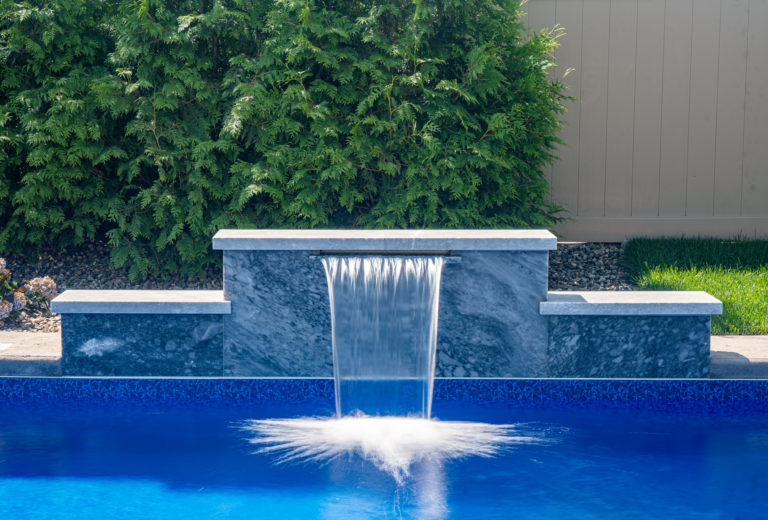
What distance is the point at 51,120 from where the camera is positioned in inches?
234

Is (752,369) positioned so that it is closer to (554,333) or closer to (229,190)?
(554,333)

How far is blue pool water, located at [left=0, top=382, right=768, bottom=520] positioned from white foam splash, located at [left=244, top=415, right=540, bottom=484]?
0.07 m

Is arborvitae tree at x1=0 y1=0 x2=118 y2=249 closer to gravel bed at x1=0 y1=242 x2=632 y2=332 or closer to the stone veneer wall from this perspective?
gravel bed at x1=0 y1=242 x2=632 y2=332

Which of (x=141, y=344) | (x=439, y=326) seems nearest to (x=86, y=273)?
(x=141, y=344)

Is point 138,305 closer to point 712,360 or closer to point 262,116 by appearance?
point 262,116

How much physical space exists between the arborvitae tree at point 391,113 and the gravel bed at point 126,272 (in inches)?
22.0

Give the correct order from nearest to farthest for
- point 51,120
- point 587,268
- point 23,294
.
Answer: point 23,294 < point 51,120 < point 587,268

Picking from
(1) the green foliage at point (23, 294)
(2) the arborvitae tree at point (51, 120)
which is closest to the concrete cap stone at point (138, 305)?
(1) the green foliage at point (23, 294)

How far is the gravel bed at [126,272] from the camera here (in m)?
6.23

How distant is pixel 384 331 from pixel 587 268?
2.63 metres

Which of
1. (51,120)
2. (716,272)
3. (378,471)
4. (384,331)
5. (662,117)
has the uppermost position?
(662,117)

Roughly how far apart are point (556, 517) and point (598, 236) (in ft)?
14.3

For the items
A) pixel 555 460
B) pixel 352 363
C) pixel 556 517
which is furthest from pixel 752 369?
pixel 352 363

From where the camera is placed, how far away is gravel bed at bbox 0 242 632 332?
6230 mm
